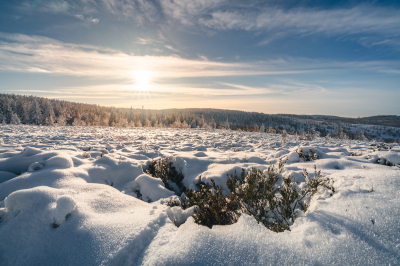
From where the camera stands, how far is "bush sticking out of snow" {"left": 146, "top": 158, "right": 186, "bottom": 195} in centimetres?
411

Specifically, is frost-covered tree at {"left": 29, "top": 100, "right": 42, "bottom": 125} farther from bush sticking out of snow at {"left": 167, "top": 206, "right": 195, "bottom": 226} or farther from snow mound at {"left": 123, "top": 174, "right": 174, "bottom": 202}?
bush sticking out of snow at {"left": 167, "top": 206, "right": 195, "bottom": 226}

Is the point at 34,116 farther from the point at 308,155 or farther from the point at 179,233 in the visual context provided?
the point at 308,155

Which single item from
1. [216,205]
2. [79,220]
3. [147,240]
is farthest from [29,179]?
[216,205]

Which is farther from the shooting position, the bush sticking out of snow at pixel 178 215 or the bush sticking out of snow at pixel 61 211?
the bush sticking out of snow at pixel 178 215

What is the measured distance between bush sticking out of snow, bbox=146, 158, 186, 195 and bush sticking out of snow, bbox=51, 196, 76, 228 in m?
2.29

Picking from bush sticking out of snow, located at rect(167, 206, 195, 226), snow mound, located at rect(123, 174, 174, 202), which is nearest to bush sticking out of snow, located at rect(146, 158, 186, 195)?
snow mound, located at rect(123, 174, 174, 202)

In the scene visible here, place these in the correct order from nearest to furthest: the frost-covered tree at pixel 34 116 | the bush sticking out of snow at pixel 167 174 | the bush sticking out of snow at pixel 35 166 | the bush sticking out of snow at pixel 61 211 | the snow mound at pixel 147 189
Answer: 1. the bush sticking out of snow at pixel 61 211
2. the bush sticking out of snow at pixel 35 166
3. the snow mound at pixel 147 189
4. the bush sticking out of snow at pixel 167 174
5. the frost-covered tree at pixel 34 116

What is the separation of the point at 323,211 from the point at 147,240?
1.98m

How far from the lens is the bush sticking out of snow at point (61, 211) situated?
1755 mm

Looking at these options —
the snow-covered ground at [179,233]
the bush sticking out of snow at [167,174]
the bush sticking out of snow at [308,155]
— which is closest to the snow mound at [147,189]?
the bush sticking out of snow at [167,174]

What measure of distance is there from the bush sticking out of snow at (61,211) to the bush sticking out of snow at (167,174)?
229 centimetres

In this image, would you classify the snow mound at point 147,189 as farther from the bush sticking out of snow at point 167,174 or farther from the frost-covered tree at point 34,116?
the frost-covered tree at point 34,116

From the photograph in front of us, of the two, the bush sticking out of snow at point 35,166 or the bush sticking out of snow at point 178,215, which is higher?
the bush sticking out of snow at point 35,166

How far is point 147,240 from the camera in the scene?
5.82 ft
